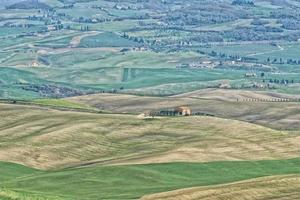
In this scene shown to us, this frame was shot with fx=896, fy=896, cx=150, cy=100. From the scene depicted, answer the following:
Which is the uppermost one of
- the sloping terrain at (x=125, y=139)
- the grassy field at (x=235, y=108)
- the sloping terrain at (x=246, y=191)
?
the sloping terrain at (x=246, y=191)

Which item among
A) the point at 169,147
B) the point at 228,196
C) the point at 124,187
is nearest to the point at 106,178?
the point at 124,187

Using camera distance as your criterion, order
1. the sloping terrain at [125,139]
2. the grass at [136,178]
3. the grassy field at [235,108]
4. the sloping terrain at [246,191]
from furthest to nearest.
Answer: the grassy field at [235,108]
the sloping terrain at [125,139]
the grass at [136,178]
the sloping terrain at [246,191]

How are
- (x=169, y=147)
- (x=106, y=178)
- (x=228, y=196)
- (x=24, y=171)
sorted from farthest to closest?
1. (x=169, y=147)
2. (x=24, y=171)
3. (x=106, y=178)
4. (x=228, y=196)

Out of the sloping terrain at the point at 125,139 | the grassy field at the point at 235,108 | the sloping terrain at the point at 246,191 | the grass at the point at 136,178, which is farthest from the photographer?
the grassy field at the point at 235,108

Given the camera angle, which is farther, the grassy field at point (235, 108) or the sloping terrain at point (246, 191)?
the grassy field at point (235, 108)

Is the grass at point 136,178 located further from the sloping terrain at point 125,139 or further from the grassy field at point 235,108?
the grassy field at point 235,108

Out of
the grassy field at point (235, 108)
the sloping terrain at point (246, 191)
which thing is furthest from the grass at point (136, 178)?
the grassy field at point (235, 108)

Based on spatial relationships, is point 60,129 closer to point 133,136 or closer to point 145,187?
point 133,136

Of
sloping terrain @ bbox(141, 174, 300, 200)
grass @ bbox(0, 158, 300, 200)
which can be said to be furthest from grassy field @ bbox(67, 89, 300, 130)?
sloping terrain @ bbox(141, 174, 300, 200)
